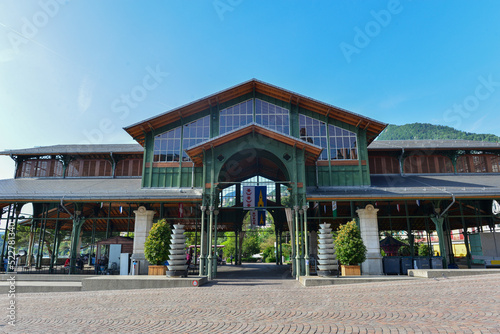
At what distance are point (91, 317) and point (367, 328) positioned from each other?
24.2ft

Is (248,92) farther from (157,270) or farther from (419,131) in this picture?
(419,131)

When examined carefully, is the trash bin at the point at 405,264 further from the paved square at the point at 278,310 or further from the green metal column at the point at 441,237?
the paved square at the point at 278,310

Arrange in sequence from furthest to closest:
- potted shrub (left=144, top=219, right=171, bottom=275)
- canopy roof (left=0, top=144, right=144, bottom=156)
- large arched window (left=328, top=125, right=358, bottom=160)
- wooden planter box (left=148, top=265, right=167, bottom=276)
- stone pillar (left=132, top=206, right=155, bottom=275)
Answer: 1. canopy roof (left=0, top=144, right=144, bottom=156)
2. large arched window (left=328, top=125, right=358, bottom=160)
3. stone pillar (left=132, top=206, right=155, bottom=275)
4. wooden planter box (left=148, top=265, right=167, bottom=276)
5. potted shrub (left=144, top=219, right=171, bottom=275)

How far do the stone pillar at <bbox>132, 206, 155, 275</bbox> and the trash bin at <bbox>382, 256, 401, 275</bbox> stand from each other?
15.6m

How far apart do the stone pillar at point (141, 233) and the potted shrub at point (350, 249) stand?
40.9 feet

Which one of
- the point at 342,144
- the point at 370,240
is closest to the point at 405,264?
the point at 370,240

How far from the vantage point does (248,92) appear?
24609 millimetres

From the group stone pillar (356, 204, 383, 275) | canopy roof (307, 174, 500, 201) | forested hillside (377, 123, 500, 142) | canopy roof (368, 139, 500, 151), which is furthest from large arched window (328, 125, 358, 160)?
forested hillside (377, 123, 500, 142)

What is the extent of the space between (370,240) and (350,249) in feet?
14.6

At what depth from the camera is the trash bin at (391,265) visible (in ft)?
67.6

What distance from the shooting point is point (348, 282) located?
15164 millimetres

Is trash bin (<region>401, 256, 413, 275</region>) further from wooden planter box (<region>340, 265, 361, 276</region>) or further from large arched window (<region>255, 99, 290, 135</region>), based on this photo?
large arched window (<region>255, 99, 290, 135</region>)

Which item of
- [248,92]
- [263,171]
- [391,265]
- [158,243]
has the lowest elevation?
[391,265]

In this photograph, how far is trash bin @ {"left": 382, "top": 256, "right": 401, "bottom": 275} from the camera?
20594 millimetres
